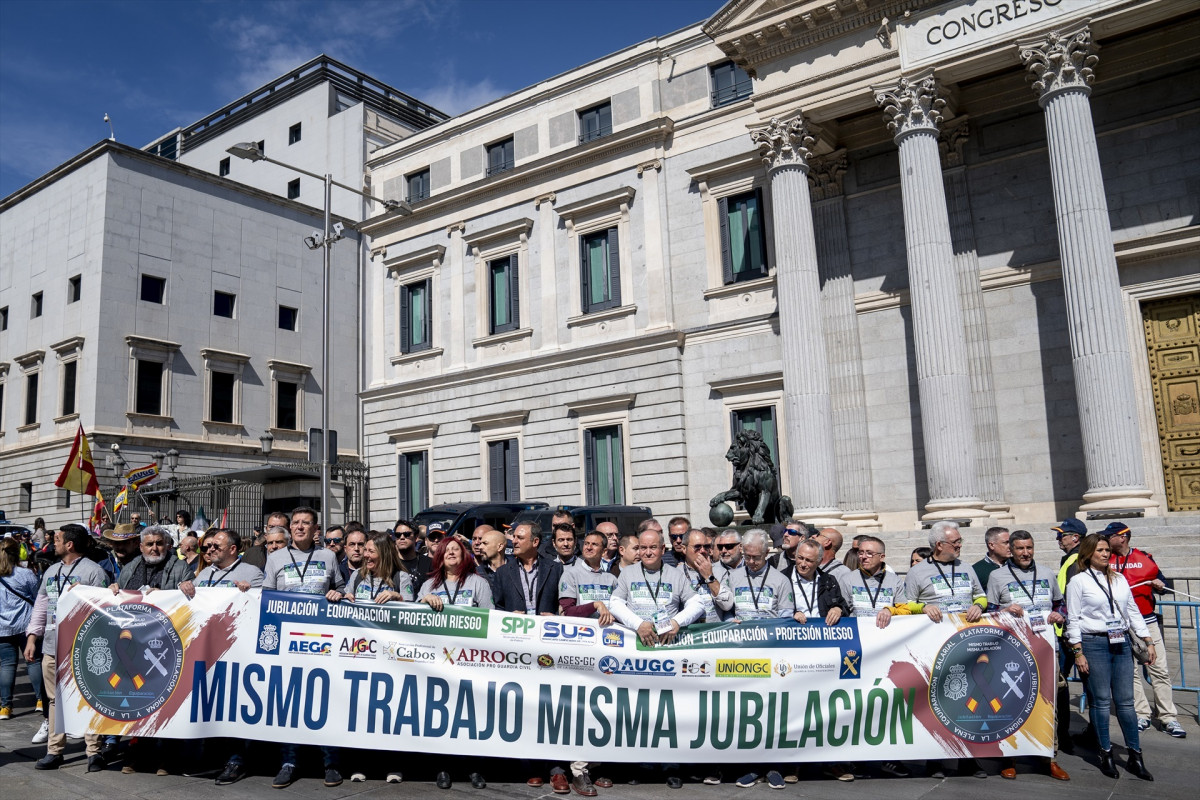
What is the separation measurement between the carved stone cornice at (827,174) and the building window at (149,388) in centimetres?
2948

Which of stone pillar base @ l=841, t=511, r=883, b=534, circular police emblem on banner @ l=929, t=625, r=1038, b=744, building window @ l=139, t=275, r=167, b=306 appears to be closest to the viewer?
circular police emblem on banner @ l=929, t=625, r=1038, b=744

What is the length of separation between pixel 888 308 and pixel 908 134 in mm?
4369

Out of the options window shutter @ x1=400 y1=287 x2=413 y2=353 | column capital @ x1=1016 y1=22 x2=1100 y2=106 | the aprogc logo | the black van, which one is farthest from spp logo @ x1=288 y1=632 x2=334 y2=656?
window shutter @ x1=400 y1=287 x2=413 y2=353

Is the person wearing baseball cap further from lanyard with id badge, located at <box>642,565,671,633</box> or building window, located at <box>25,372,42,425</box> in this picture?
building window, located at <box>25,372,42,425</box>

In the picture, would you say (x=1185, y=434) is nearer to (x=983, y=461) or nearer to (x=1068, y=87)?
(x=983, y=461)

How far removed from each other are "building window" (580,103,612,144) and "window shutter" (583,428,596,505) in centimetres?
908

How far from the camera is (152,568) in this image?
27.4 ft

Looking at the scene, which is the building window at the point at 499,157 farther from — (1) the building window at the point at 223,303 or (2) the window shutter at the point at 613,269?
(1) the building window at the point at 223,303

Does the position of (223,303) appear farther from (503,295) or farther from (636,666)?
(636,666)

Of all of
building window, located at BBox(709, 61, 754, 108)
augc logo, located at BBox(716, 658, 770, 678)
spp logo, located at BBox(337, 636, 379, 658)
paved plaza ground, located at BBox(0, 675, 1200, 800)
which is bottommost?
paved plaza ground, located at BBox(0, 675, 1200, 800)

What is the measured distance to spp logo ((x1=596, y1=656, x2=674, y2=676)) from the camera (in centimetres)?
674

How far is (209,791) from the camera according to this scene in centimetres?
661

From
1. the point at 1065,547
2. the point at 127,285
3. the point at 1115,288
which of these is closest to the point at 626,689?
the point at 1065,547

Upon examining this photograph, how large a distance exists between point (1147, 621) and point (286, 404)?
40.0 meters
